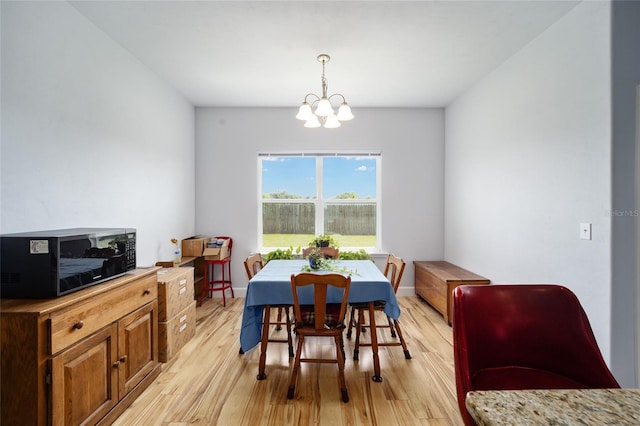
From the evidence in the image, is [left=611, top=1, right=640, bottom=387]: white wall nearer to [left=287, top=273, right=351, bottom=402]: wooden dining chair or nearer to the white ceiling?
the white ceiling

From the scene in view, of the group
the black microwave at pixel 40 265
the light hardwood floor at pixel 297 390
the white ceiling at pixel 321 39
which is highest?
the white ceiling at pixel 321 39

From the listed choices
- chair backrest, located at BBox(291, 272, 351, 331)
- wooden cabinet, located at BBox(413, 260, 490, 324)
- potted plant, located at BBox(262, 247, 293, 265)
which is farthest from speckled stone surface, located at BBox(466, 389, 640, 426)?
potted plant, located at BBox(262, 247, 293, 265)

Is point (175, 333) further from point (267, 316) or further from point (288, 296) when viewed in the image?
point (288, 296)

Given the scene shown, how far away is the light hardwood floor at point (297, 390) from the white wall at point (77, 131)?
1355mm

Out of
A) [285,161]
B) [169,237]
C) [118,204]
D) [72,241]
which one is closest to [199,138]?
[285,161]

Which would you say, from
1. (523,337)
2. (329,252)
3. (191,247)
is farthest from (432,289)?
(191,247)

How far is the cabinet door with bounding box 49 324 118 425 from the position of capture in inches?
57.3

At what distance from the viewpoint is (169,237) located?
369cm

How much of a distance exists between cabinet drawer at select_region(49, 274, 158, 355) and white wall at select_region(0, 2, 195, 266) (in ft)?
2.34

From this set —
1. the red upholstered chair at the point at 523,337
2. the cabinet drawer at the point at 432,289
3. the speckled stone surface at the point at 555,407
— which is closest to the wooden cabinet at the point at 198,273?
the cabinet drawer at the point at 432,289

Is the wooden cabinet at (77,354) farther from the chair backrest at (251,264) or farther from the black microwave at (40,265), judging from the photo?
the chair backrest at (251,264)

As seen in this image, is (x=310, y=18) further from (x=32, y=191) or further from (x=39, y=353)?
(x=39, y=353)

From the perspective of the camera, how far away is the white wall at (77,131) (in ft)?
5.98

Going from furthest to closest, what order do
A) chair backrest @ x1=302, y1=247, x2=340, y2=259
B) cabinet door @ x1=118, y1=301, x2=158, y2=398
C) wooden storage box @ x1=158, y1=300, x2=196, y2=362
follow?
chair backrest @ x1=302, y1=247, x2=340, y2=259
wooden storage box @ x1=158, y1=300, x2=196, y2=362
cabinet door @ x1=118, y1=301, x2=158, y2=398
